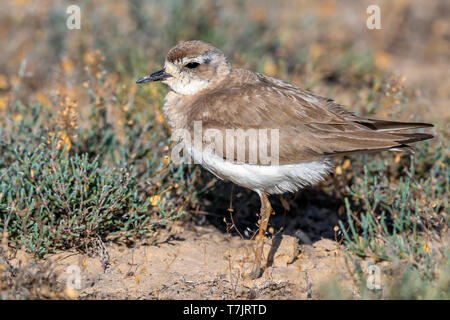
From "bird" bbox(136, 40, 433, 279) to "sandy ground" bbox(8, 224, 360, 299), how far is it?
0.19 m

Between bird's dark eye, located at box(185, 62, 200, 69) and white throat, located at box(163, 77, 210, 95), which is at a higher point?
bird's dark eye, located at box(185, 62, 200, 69)

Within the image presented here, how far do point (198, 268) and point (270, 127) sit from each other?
4.38 ft

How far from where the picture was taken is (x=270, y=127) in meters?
4.29

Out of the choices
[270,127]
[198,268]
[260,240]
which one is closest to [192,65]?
[270,127]

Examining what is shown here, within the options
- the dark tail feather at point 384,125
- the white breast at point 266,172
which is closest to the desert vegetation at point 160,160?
the white breast at point 266,172

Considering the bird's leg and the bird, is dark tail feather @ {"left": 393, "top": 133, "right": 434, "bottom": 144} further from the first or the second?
the bird's leg

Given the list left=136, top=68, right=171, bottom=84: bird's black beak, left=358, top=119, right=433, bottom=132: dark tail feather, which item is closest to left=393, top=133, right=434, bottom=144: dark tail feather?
left=358, top=119, right=433, bottom=132: dark tail feather

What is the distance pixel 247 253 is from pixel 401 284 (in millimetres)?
1457

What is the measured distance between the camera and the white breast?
13.9 feet

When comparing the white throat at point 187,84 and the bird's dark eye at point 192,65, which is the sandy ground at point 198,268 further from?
the bird's dark eye at point 192,65

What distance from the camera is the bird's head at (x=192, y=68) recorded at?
4688mm

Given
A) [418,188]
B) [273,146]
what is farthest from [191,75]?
[418,188]
